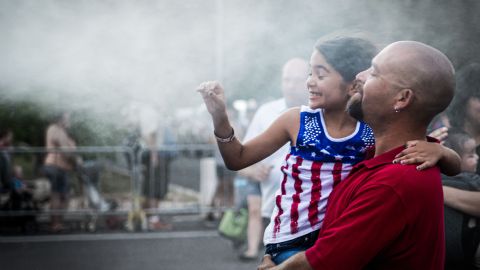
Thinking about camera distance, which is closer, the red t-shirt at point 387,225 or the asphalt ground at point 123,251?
the red t-shirt at point 387,225

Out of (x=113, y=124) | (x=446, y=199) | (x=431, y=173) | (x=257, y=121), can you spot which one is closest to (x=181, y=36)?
(x=257, y=121)

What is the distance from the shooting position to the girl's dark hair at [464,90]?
3184 millimetres

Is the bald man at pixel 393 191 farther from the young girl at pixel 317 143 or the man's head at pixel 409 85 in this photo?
the young girl at pixel 317 143

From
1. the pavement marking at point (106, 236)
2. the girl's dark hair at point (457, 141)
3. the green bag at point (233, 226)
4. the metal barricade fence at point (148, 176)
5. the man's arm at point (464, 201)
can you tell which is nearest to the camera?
the man's arm at point (464, 201)

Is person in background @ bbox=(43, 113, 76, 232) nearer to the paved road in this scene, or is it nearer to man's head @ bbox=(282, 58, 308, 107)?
the paved road

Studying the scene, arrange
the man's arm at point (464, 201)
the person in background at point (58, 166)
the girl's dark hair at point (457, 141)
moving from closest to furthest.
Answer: the man's arm at point (464, 201) → the girl's dark hair at point (457, 141) → the person in background at point (58, 166)

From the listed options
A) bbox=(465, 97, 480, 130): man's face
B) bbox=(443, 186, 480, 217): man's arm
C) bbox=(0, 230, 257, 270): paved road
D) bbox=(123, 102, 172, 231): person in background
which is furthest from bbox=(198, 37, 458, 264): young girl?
bbox=(123, 102, 172, 231): person in background

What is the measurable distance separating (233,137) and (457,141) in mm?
1197

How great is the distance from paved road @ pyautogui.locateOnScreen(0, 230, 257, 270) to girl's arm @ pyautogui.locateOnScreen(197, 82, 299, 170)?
4389mm

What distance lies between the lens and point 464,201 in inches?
108

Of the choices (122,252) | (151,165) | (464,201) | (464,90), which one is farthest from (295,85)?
(151,165)

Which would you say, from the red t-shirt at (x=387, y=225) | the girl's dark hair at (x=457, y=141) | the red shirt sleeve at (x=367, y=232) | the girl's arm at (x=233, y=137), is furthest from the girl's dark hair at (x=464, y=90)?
the red shirt sleeve at (x=367, y=232)

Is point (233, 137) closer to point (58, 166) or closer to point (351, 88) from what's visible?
point (351, 88)

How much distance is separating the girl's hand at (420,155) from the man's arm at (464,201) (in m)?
0.91
